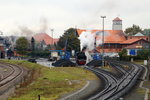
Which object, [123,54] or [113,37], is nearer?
[123,54]

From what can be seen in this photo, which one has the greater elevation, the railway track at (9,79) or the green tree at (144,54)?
the green tree at (144,54)

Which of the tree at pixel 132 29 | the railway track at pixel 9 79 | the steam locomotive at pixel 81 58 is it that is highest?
the tree at pixel 132 29

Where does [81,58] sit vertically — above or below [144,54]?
below

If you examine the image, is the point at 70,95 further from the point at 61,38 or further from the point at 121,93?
the point at 61,38

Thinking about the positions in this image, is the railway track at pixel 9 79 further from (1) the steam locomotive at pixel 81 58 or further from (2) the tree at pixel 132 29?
(2) the tree at pixel 132 29

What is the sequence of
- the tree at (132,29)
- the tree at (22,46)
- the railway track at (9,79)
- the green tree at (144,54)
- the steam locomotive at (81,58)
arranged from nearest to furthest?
the railway track at (9,79)
the steam locomotive at (81,58)
the green tree at (144,54)
the tree at (22,46)
the tree at (132,29)

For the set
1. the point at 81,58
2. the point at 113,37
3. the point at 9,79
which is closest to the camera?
the point at 9,79

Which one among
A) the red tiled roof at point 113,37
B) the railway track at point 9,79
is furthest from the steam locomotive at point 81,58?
the red tiled roof at point 113,37

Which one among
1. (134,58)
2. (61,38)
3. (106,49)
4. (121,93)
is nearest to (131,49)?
(134,58)

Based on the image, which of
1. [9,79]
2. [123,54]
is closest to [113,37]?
[123,54]

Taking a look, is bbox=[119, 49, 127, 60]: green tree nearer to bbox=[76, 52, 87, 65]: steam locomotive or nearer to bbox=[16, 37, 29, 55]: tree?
bbox=[76, 52, 87, 65]: steam locomotive

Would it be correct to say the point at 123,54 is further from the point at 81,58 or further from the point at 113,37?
the point at 113,37

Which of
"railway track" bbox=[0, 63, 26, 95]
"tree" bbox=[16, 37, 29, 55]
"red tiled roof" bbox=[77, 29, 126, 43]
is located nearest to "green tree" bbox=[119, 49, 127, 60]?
"red tiled roof" bbox=[77, 29, 126, 43]

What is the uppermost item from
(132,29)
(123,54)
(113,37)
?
(132,29)
